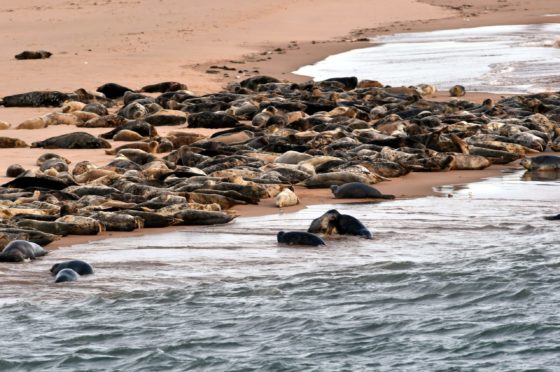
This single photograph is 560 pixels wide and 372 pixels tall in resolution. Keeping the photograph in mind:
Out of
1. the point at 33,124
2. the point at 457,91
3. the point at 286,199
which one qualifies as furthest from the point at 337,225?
the point at 457,91

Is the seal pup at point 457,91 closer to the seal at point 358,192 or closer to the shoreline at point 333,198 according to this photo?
the shoreline at point 333,198

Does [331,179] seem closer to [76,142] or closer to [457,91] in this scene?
[76,142]

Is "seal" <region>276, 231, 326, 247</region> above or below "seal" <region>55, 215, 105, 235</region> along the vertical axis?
below

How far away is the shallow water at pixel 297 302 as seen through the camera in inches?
222

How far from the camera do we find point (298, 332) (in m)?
6.00

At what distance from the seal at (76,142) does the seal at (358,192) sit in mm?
3776

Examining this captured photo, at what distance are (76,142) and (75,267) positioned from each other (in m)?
5.85

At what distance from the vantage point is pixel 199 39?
29609mm

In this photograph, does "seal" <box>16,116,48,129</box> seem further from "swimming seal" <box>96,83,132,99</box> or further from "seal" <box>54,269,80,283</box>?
"seal" <box>54,269,80,283</box>

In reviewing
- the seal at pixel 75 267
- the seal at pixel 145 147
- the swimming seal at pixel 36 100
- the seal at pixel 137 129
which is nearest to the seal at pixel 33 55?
the swimming seal at pixel 36 100

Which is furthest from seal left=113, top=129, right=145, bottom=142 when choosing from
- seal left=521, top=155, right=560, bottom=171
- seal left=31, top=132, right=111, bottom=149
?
seal left=521, top=155, right=560, bottom=171

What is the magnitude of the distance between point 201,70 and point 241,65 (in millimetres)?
1451

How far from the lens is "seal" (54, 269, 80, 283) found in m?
6.86

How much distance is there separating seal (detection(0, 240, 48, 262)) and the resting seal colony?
24cm
